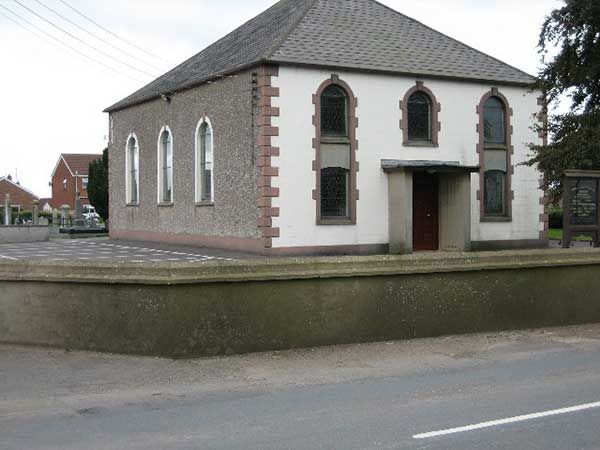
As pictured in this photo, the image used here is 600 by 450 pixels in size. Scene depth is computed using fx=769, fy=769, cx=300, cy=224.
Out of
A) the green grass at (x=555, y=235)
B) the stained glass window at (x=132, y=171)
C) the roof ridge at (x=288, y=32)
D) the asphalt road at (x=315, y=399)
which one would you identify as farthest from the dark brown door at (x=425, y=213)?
the asphalt road at (x=315, y=399)

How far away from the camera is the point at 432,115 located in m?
26.8

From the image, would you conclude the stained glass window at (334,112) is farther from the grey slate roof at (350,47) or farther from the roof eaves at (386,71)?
the grey slate roof at (350,47)

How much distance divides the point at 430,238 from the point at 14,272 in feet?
63.7

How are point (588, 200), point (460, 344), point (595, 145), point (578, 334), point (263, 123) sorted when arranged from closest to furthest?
point (460, 344)
point (578, 334)
point (588, 200)
point (595, 145)
point (263, 123)

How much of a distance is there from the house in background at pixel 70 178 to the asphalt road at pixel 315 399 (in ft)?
267

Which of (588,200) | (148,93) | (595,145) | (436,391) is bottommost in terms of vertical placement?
(436,391)

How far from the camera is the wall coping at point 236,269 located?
30.5ft

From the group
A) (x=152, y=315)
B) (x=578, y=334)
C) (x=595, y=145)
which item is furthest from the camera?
(x=595, y=145)

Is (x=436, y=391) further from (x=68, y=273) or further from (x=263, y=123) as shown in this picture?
(x=263, y=123)

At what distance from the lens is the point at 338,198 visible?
82.8 ft

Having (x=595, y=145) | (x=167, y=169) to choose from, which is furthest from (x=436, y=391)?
(x=167, y=169)

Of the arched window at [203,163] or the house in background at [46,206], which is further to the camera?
the house in background at [46,206]

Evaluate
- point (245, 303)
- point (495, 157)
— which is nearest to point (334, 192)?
point (495, 157)

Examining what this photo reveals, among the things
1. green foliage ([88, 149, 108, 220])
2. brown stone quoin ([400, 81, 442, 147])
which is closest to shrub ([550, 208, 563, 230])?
brown stone quoin ([400, 81, 442, 147])
